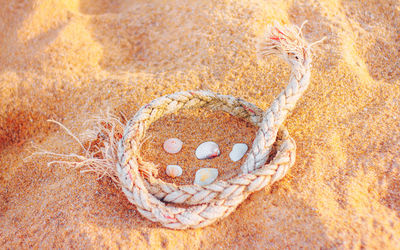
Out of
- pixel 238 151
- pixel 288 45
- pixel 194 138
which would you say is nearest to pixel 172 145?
pixel 194 138

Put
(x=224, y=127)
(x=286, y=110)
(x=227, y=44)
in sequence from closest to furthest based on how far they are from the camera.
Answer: (x=286, y=110) → (x=224, y=127) → (x=227, y=44)

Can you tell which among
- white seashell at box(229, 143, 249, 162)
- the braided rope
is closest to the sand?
the braided rope

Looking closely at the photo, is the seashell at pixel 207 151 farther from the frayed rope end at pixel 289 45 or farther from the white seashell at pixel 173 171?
the frayed rope end at pixel 289 45

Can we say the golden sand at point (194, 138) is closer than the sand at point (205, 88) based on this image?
No

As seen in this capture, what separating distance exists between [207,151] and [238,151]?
108 mm

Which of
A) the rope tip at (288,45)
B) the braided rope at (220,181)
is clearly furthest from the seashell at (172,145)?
the rope tip at (288,45)

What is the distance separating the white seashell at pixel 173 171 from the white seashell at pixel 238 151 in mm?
186

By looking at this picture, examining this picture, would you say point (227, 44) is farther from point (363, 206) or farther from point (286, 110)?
point (363, 206)

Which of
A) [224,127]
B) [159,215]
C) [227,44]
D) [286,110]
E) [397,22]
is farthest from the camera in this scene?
[397,22]

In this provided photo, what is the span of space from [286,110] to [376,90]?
1.68ft

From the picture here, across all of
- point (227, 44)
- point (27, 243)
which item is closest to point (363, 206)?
point (227, 44)

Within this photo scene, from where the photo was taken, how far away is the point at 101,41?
159 centimetres

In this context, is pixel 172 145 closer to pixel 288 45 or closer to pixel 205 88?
pixel 205 88

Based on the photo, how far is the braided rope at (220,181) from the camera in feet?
3.05
